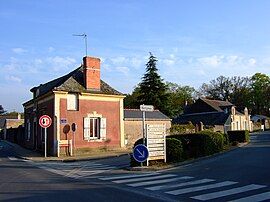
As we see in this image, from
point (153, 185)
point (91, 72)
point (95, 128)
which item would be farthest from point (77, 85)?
point (153, 185)

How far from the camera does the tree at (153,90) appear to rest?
189 feet

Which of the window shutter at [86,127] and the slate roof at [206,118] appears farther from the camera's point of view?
the slate roof at [206,118]

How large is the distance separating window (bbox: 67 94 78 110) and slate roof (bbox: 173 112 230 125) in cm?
Result: 3757

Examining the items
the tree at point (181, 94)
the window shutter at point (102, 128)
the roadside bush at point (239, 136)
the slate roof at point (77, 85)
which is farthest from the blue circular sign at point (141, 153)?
the tree at point (181, 94)

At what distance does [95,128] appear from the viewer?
30484mm

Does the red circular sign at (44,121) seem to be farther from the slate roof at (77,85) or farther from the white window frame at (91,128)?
the white window frame at (91,128)

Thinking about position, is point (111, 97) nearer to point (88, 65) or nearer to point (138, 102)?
point (88, 65)

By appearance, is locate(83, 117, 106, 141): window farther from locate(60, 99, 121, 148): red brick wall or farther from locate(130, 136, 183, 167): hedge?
locate(130, 136, 183, 167): hedge

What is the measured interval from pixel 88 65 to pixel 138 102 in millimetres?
29319

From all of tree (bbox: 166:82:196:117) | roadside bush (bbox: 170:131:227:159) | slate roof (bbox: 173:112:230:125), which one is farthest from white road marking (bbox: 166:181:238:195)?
tree (bbox: 166:82:196:117)

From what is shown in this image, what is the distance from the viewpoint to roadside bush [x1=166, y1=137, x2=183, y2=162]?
18.3 meters

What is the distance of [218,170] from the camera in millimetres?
15375

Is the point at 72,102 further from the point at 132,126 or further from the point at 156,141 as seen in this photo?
the point at 156,141

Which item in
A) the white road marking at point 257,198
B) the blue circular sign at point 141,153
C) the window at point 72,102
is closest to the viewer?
the white road marking at point 257,198
